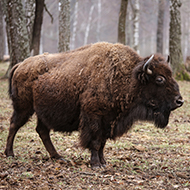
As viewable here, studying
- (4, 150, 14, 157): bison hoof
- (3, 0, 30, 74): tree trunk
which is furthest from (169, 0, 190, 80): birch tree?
(4, 150, 14, 157): bison hoof

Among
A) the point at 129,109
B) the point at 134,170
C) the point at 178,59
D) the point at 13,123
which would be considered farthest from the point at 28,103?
the point at 178,59

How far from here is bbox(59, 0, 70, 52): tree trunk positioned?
12351mm

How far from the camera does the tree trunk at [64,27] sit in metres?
12.4

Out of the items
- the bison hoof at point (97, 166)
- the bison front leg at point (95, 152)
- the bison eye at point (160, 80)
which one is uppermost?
the bison eye at point (160, 80)

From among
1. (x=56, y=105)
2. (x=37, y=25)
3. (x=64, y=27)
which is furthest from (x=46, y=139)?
(x=64, y=27)

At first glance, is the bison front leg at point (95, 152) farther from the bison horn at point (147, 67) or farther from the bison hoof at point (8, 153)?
the bison hoof at point (8, 153)

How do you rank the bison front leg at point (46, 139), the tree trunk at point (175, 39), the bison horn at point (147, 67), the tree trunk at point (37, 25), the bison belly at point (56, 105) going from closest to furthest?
the bison horn at point (147, 67)
the bison belly at point (56, 105)
the bison front leg at point (46, 139)
the tree trunk at point (37, 25)
the tree trunk at point (175, 39)

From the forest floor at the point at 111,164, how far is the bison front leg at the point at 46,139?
0.46 feet

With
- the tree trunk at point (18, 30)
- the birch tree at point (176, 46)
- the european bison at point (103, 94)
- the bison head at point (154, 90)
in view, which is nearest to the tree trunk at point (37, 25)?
the tree trunk at point (18, 30)

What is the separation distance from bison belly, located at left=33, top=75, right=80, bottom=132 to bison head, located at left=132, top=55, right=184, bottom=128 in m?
1.00

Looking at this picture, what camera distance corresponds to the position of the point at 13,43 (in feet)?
27.9

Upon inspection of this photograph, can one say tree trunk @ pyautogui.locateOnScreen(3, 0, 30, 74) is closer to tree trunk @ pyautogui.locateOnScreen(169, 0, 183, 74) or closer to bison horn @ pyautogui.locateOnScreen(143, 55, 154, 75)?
bison horn @ pyautogui.locateOnScreen(143, 55, 154, 75)

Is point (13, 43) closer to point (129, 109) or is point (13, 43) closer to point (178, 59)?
point (129, 109)

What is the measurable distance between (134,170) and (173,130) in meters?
3.11
